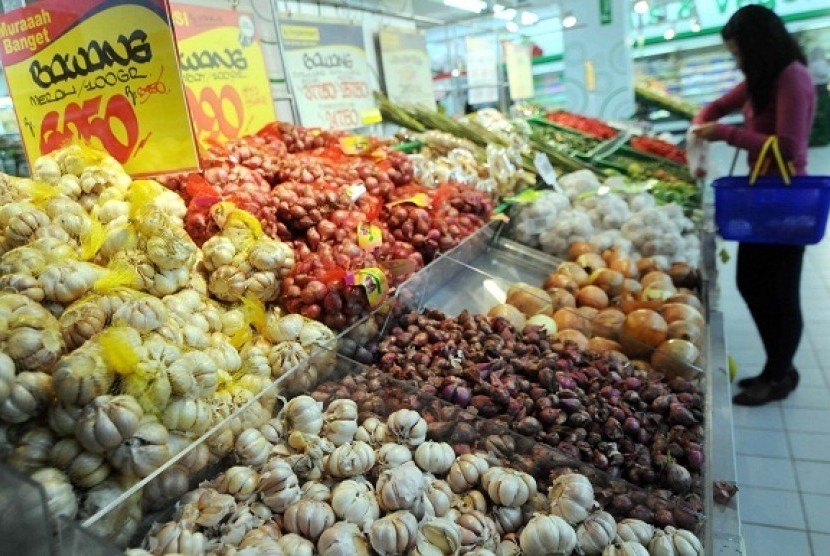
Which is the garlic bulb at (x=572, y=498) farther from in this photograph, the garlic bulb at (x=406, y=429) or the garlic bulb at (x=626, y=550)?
the garlic bulb at (x=406, y=429)

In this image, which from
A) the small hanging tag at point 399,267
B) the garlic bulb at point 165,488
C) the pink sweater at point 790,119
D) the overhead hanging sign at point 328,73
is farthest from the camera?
the overhead hanging sign at point 328,73

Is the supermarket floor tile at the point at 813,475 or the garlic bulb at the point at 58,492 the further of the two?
the supermarket floor tile at the point at 813,475

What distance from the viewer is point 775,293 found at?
379 cm

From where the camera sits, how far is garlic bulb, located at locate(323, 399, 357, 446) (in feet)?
4.99

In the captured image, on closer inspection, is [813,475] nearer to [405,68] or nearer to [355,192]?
[355,192]

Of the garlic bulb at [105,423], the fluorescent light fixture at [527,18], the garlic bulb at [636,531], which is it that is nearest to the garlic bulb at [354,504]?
the garlic bulb at [105,423]

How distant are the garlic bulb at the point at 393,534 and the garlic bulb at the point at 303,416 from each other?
0.35 meters

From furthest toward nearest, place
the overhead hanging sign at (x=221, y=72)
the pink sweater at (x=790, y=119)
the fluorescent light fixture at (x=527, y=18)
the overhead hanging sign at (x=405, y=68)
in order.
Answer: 1. the fluorescent light fixture at (x=527, y=18)
2. the overhead hanging sign at (x=405, y=68)
3. the pink sweater at (x=790, y=119)
4. the overhead hanging sign at (x=221, y=72)

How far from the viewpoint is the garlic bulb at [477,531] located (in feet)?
4.22

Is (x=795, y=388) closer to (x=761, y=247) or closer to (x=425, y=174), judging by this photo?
(x=761, y=247)

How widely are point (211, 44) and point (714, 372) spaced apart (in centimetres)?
278

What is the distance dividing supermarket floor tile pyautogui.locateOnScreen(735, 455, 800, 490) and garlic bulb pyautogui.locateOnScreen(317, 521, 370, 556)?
2.75 meters

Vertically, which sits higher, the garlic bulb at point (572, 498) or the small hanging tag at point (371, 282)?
the small hanging tag at point (371, 282)

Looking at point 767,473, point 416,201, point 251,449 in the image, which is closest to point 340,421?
point 251,449
